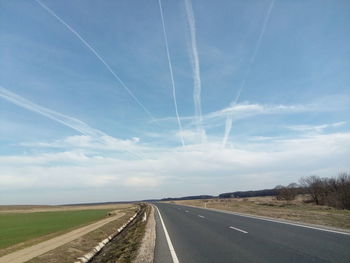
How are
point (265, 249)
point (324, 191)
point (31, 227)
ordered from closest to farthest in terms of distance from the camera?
point (265, 249) < point (31, 227) < point (324, 191)

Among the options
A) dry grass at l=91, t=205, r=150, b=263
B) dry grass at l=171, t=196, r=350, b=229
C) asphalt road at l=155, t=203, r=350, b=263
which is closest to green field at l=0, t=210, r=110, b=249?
dry grass at l=91, t=205, r=150, b=263

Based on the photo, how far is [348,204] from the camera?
147 ft

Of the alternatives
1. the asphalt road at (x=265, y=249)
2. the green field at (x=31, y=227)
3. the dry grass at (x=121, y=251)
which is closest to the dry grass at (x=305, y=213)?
the asphalt road at (x=265, y=249)

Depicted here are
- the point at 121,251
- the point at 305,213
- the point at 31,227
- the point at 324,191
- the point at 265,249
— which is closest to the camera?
the point at 265,249

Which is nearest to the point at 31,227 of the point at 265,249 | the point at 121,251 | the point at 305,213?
the point at 121,251

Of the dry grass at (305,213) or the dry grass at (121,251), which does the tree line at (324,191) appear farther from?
the dry grass at (121,251)

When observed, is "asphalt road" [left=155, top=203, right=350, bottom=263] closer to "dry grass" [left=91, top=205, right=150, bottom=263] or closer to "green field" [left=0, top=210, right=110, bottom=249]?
"dry grass" [left=91, top=205, right=150, bottom=263]

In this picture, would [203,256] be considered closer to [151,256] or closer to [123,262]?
[151,256]

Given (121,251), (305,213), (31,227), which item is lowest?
(121,251)

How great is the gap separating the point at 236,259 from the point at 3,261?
40.0 ft

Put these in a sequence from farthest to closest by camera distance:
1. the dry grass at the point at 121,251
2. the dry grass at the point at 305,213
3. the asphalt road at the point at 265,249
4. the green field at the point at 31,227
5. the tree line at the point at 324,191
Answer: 1. the tree line at the point at 324,191
2. the green field at the point at 31,227
3. the dry grass at the point at 305,213
4. the dry grass at the point at 121,251
5. the asphalt road at the point at 265,249

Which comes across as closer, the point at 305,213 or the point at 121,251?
the point at 121,251

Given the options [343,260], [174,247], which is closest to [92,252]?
[174,247]

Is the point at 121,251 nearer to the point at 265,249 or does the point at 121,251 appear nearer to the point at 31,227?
the point at 265,249
